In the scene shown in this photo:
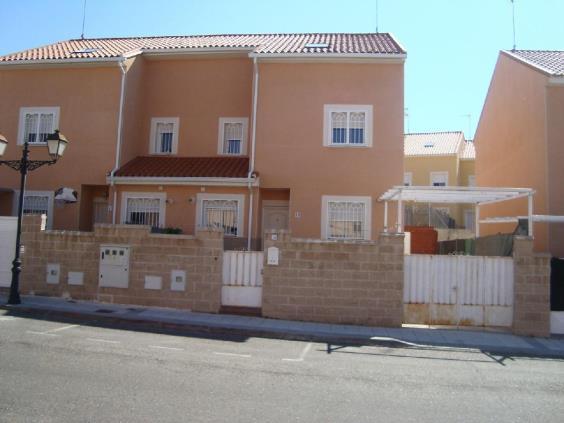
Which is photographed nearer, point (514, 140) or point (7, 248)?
point (7, 248)

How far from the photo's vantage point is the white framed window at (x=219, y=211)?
1520cm

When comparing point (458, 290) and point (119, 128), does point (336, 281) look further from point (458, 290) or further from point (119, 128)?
point (119, 128)

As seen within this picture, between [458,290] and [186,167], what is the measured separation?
9.47 meters

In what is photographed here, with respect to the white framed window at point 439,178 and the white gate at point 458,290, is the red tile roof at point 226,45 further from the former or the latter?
the white framed window at point 439,178

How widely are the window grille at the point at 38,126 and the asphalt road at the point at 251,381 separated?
30.9 ft

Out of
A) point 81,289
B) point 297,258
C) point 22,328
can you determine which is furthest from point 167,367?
point 81,289

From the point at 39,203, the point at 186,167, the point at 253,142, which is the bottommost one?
the point at 39,203

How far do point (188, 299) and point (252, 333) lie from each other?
2.37m

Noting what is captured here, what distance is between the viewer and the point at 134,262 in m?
11.5

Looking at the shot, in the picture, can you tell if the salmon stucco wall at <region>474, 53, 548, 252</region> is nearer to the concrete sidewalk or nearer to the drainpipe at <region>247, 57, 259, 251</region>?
the concrete sidewalk

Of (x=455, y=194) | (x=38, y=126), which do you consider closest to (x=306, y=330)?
(x=455, y=194)

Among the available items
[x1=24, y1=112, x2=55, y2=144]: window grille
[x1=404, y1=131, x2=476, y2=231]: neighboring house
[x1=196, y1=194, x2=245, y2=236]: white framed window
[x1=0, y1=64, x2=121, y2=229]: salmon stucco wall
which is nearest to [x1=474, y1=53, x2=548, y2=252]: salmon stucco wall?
[x1=196, y1=194, x2=245, y2=236]: white framed window

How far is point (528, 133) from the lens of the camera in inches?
643

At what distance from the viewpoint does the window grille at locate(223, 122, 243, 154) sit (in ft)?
55.4
